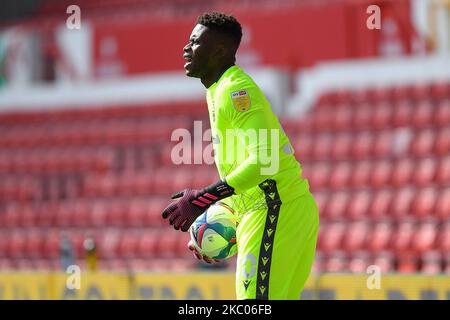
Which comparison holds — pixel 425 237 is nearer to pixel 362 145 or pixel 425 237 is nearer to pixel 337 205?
pixel 337 205

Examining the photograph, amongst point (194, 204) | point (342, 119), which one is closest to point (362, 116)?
point (342, 119)

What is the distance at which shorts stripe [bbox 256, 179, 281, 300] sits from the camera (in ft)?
17.6

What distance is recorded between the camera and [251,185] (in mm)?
5359

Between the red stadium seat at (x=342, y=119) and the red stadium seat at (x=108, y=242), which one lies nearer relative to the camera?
the red stadium seat at (x=342, y=119)

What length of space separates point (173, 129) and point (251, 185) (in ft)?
42.1

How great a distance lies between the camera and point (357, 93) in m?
16.5

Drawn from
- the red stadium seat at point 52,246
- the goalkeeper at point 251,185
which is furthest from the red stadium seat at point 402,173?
the goalkeeper at point 251,185

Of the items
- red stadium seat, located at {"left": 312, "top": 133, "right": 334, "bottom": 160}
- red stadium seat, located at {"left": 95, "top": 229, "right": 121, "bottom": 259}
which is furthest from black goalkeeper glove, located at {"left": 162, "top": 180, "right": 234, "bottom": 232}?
red stadium seat, located at {"left": 95, "top": 229, "right": 121, "bottom": 259}

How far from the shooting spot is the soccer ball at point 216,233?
19.0ft

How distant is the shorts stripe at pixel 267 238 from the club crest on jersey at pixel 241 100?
1.32ft

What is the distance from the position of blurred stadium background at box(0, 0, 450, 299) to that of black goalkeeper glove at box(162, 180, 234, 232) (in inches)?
193

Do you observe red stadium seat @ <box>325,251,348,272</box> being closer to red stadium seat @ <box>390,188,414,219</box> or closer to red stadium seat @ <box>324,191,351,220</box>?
red stadium seat @ <box>324,191,351,220</box>

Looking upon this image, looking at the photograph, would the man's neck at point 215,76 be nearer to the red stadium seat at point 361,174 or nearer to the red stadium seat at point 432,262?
the red stadium seat at point 432,262

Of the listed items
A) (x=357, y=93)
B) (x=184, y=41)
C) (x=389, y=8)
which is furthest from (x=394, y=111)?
(x=184, y=41)
